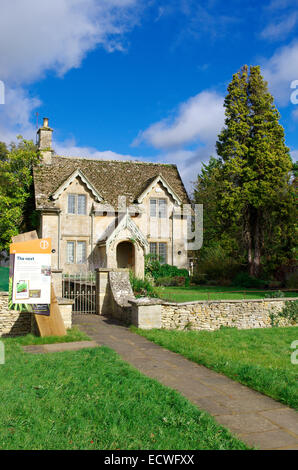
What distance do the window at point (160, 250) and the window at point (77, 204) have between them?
247 inches

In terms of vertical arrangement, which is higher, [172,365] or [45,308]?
[45,308]

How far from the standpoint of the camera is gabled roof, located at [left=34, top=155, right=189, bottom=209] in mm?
29844

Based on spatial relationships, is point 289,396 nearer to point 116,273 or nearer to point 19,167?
point 116,273

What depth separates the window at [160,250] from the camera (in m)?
31.9

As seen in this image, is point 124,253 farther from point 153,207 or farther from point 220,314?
point 220,314

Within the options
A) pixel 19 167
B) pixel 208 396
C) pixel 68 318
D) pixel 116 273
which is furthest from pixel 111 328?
pixel 19 167

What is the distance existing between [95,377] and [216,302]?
8628 mm

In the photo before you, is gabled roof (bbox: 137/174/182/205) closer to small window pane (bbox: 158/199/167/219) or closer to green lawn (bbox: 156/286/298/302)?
small window pane (bbox: 158/199/167/219)

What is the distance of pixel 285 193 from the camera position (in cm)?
3028

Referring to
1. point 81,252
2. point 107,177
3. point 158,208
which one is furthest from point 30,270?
point 107,177

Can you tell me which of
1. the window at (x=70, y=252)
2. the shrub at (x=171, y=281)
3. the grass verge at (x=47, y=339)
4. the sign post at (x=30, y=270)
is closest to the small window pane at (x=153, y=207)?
the shrub at (x=171, y=281)

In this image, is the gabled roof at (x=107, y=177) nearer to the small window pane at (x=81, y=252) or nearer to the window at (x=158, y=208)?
the window at (x=158, y=208)

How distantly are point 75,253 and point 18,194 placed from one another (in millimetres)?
6308

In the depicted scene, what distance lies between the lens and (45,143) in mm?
32000
